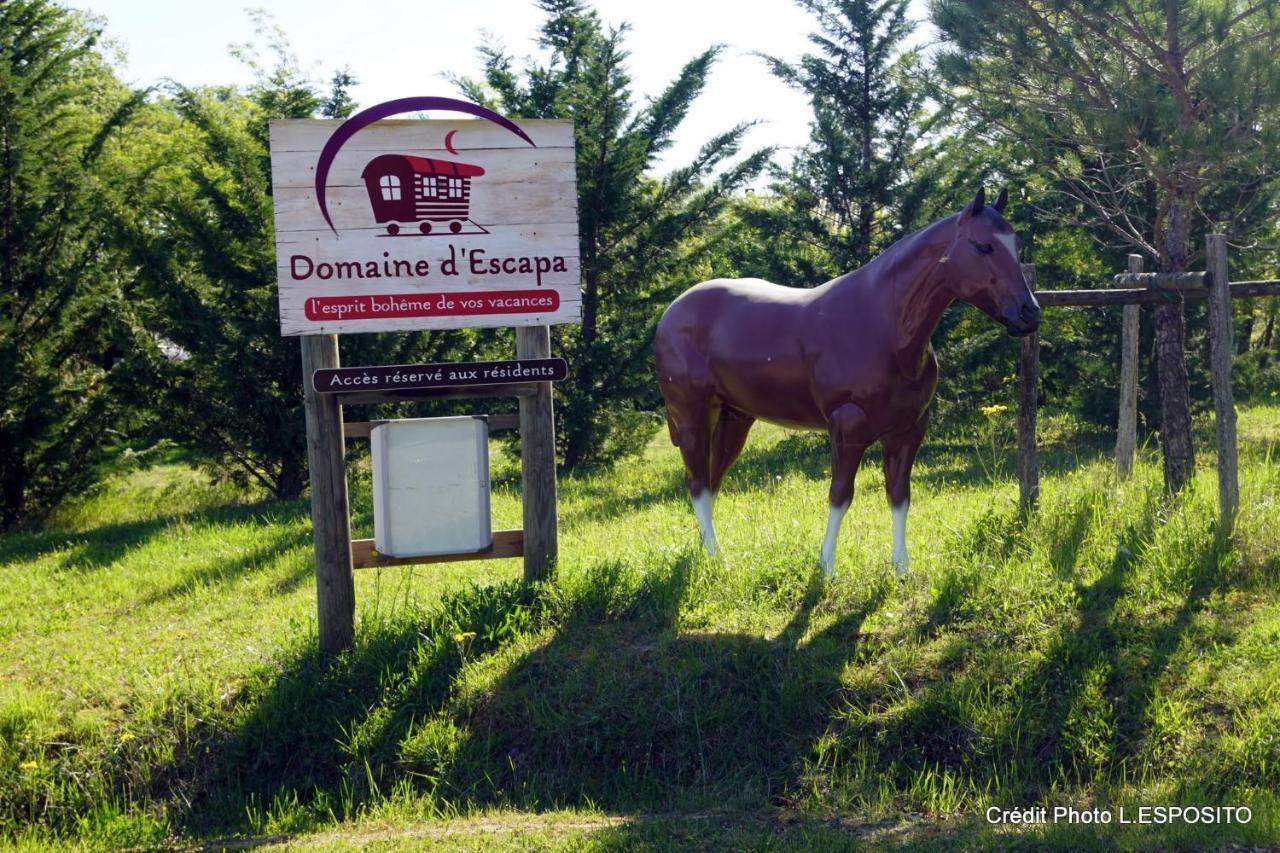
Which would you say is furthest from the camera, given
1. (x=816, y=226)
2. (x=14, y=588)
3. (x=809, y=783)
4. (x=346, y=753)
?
(x=816, y=226)

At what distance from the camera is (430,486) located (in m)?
6.75

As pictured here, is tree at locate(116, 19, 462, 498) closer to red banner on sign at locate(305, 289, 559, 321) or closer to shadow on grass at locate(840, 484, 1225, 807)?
red banner on sign at locate(305, 289, 559, 321)

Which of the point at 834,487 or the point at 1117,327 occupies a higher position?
the point at 1117,327

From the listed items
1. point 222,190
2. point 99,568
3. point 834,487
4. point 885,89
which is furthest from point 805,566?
point 885,89

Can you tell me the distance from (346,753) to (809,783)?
2.36 metres

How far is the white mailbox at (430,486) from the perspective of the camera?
6688mm

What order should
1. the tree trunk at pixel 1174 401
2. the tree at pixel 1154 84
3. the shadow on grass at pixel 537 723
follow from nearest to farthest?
1. the shadow on grass at pixel 537 723
2. the tree at pixel 1154 84
3. the tree trunk at pixel 1174 401

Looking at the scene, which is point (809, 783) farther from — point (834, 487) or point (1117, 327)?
point (1117, 327)

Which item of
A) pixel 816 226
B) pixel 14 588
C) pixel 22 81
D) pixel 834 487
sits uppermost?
pixel 22 81

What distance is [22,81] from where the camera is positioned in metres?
11.3

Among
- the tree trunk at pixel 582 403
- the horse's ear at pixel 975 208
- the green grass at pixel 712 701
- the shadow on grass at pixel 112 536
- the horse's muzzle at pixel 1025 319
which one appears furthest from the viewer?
the tree trunk at pixel 582 403

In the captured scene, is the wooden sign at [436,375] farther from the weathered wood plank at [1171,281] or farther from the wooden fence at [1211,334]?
the weathered wood plank at [1171,281]

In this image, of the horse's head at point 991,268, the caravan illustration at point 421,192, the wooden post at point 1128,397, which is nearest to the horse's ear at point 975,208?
the horse's head at point 991,268

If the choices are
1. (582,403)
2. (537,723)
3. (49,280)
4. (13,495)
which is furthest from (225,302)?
(537,723)
